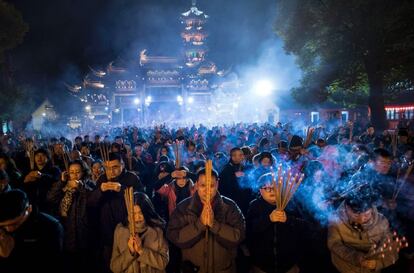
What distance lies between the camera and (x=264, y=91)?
124 ft

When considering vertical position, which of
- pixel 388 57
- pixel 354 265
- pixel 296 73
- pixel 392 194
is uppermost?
pixel 296 73

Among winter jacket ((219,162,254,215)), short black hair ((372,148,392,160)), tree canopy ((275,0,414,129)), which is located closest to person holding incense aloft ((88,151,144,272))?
winter jacket ((219,162,254,215))

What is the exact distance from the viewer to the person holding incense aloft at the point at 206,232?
3213 mm

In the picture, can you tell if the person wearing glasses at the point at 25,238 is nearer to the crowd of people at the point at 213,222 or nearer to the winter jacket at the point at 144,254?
the crowd of people at the point at 213,222

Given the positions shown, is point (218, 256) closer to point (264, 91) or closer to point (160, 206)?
point (160, 206)

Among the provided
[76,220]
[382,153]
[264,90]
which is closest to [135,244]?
[76,220]

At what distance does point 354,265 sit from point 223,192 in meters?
2.76

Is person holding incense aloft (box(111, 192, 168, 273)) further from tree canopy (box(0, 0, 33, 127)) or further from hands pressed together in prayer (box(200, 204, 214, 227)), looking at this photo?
tree canopy (box(0, 0, 33, 127))

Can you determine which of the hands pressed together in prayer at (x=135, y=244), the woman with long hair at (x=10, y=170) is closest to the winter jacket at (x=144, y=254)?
the hands pressed together in prayer at (x=135, y=244)

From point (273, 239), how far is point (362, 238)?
857mm

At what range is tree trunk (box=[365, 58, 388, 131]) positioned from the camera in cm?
1762

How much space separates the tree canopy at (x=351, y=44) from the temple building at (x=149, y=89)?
25629mm

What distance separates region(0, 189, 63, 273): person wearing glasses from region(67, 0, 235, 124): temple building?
39.7m

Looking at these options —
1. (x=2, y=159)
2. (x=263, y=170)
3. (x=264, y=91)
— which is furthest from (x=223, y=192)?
(x=264, y=91)
